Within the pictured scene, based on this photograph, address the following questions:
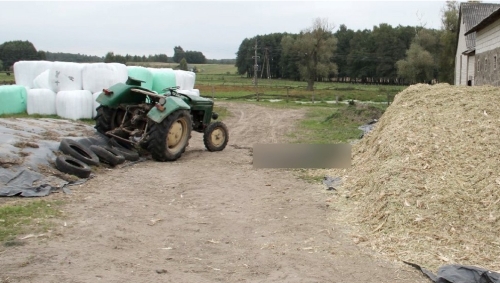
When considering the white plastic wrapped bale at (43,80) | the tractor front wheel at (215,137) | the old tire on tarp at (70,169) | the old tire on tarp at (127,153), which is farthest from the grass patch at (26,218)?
the white plastic wrapped bale at (43,80)

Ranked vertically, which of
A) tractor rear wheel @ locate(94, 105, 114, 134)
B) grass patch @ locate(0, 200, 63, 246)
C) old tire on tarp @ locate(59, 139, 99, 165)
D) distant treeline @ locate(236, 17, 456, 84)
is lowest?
grass patch @ locate(0, 200, 63, 246)

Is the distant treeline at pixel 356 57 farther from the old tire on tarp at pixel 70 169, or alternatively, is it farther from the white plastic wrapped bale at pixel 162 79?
the old tire on tarp at pixel 70 169

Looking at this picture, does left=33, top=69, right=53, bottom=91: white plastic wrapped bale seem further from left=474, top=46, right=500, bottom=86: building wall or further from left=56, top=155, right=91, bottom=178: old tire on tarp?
left=474, top=46, right=500, bottom=86: building wall

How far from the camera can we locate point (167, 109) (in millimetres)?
10734

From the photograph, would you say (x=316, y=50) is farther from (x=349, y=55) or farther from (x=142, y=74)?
(x=142, y=74)

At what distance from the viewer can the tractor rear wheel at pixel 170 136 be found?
10.7 metres

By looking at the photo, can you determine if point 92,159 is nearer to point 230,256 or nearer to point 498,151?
point 230,256

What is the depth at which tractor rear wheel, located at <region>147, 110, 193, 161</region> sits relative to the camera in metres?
10.7

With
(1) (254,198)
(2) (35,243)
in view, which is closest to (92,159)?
(1) (254,198)

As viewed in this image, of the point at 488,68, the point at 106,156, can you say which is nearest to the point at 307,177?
the point at 106,156

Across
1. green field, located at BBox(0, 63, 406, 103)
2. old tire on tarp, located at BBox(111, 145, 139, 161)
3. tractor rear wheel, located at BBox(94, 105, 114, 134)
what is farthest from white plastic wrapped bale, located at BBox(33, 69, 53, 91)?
green field, located at BBox(0, 63, 406, 103)

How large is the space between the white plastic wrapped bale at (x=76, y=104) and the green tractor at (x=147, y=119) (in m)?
4.63

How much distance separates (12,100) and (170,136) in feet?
27.4

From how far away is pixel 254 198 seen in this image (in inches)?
320
